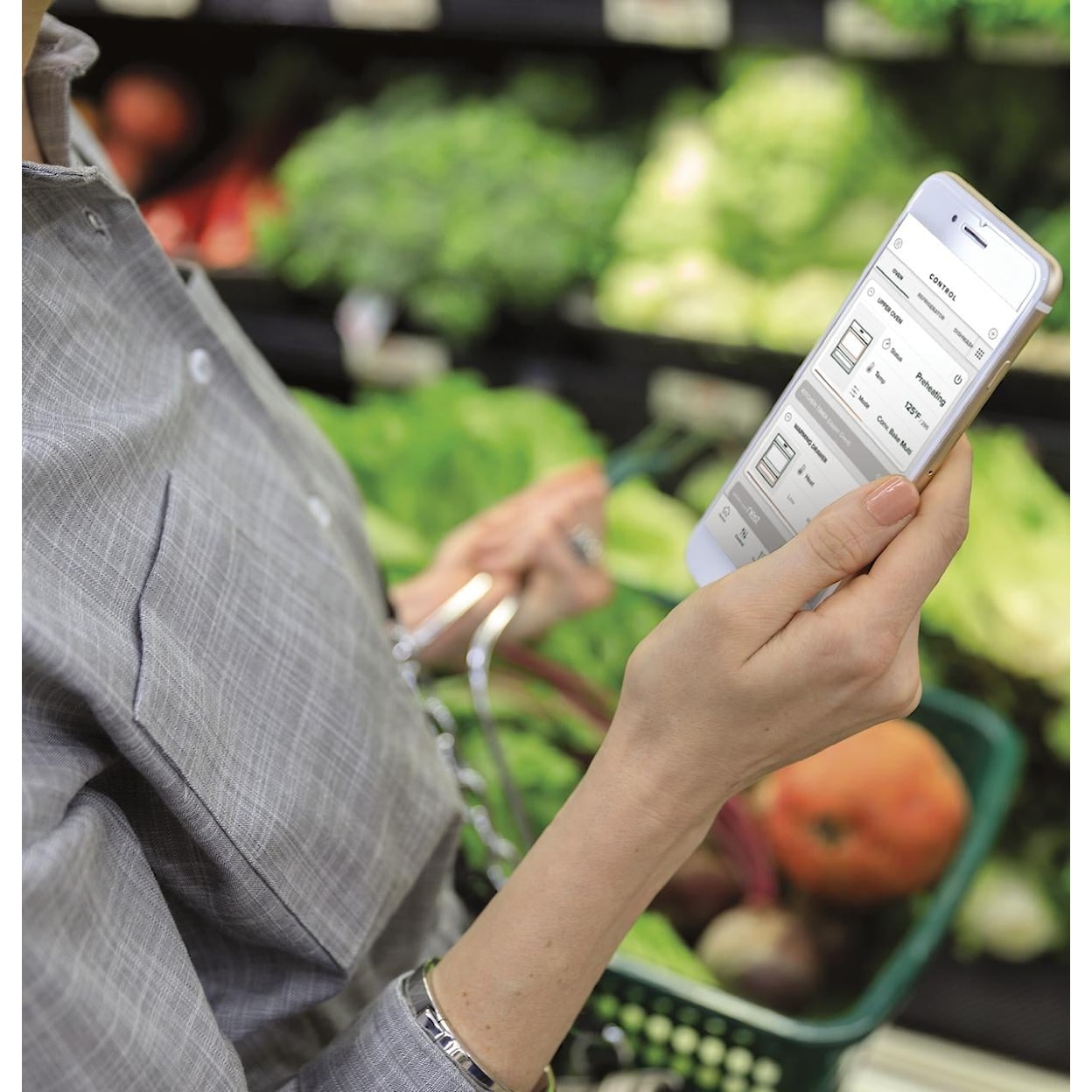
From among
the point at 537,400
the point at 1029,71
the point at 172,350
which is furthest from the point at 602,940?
the point at 1029,71

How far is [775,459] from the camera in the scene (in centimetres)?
65

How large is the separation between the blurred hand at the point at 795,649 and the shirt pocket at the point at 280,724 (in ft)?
0.58

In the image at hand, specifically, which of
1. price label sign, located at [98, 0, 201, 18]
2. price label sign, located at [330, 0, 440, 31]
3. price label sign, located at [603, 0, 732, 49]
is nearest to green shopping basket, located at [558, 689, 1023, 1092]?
price label sign, located at [603, 0, 732, 49]

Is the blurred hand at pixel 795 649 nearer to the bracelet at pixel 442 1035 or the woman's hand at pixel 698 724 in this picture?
the woman's hand at pixel 698 724

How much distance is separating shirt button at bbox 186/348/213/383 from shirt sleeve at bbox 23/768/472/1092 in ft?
0.90

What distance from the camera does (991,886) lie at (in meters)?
1.43

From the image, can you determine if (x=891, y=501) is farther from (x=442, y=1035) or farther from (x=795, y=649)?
(x=442, y=1035)

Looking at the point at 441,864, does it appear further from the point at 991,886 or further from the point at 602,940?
the point at 991,886

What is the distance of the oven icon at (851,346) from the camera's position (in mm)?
602

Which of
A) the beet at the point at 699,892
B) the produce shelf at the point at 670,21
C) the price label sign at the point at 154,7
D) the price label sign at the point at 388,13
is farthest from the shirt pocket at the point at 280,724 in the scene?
the price label sign at the point at 154,7

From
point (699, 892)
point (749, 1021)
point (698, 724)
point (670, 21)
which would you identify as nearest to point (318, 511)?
point (698, 724)

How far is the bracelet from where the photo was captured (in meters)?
0.60

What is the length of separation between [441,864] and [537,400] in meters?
0.95

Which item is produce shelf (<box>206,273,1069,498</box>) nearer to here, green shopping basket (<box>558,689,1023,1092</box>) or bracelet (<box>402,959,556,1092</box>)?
green shopping basket (<box>558,689,1023,1092</box>)
